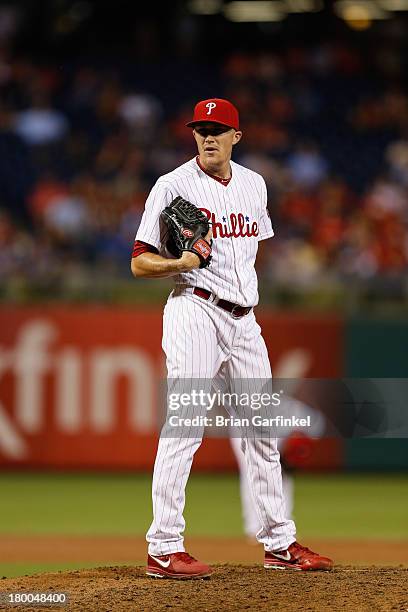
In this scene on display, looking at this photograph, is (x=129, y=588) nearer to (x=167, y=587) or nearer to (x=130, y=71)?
(x=167, y=587)

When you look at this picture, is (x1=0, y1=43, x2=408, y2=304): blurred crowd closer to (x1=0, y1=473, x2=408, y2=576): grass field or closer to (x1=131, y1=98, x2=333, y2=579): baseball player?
(x1=0, y1=473, x2=408, y2=576): grass field

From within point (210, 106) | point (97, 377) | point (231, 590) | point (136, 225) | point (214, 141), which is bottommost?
point (231, 590)

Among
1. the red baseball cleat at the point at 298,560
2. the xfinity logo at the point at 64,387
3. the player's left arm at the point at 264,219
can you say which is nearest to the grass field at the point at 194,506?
the xfinity logo at the point at 64,387

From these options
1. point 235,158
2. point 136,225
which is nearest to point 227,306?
point 136,225

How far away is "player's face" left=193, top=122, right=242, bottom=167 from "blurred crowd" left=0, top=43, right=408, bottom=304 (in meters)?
5.97

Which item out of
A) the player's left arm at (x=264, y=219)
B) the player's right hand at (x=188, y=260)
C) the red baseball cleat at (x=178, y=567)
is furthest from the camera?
the player's left arm at (x=264, y=219)

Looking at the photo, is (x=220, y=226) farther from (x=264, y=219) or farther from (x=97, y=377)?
(x=97, y=377)

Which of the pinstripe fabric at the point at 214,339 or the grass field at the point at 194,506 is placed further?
the grass field at the point at 194,506

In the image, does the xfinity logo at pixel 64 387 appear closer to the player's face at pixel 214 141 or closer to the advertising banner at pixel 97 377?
the advertising banner at pixel 97 377

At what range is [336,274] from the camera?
1064 cm

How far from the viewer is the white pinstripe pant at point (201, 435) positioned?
14.7ft

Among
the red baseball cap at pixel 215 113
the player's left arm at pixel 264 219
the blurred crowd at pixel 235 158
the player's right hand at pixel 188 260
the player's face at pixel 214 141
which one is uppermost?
the blurred crowd at pixel 235 158

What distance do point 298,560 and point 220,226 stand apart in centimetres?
141

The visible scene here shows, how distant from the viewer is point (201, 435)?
4.55 meters
